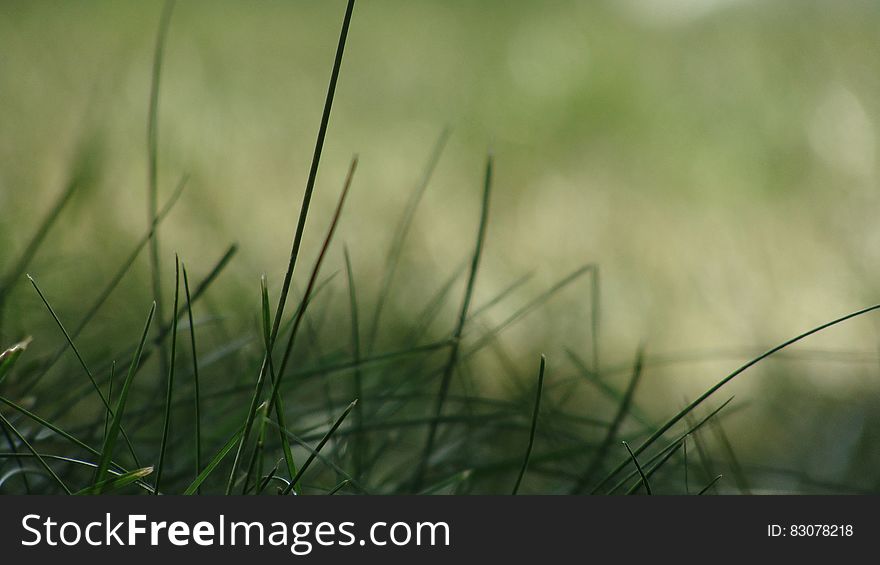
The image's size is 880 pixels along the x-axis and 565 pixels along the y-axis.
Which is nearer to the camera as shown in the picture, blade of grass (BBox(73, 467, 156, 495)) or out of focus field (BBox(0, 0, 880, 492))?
blade of grass (BBox(73, 467, 156, 495))

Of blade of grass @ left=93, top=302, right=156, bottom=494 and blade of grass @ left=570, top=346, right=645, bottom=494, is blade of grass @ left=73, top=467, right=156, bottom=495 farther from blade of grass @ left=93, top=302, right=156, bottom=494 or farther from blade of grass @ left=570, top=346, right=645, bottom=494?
blade of grass @ left=570, top=346, right=645, bottom=494

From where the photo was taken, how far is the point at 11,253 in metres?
0.92

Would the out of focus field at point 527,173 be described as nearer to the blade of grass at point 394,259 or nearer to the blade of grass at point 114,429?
the blade of grass at point 394,259

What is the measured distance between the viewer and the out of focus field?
0.98m

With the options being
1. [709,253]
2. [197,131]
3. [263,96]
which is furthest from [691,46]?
[197,131]

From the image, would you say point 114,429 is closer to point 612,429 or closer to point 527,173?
point 612,429

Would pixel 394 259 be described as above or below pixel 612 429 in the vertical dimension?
above

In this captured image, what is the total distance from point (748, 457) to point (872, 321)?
0.36 meters

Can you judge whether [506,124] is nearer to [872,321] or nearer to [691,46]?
[691,46]

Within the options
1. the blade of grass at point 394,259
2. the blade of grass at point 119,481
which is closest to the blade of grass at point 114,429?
the blade of grass at point 119,481

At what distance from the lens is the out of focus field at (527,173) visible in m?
0.98

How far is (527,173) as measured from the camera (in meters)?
1.46

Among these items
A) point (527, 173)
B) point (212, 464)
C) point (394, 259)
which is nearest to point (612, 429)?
point (212, 464)

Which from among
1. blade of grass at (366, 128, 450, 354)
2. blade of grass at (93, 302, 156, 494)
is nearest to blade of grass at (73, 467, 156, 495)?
blade of grass at (93, 302, 156, 494)
